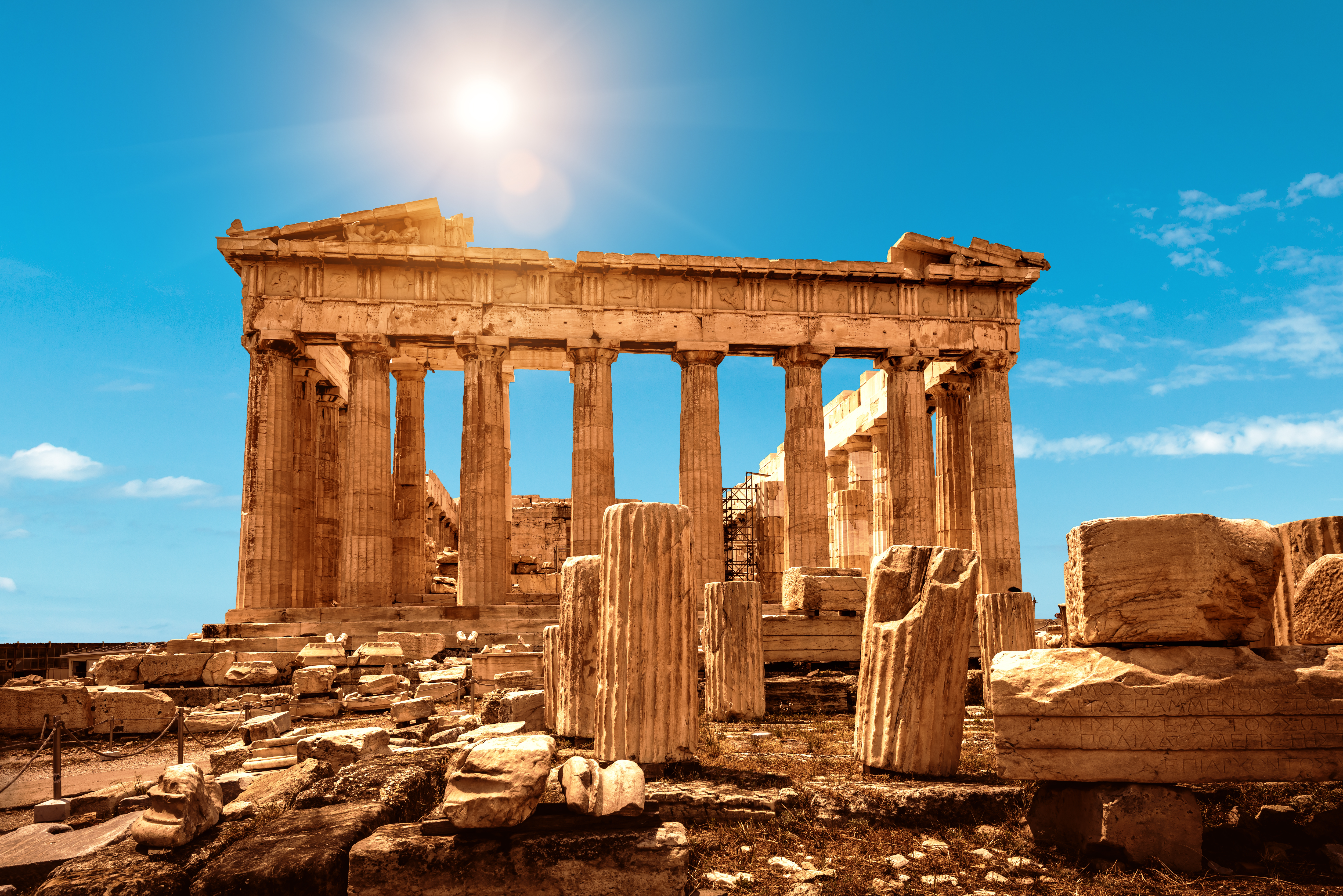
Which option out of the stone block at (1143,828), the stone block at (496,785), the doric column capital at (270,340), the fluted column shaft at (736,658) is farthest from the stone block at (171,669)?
the stone block at (1143,828)

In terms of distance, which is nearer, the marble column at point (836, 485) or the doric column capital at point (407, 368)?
the doric column capital at point (407, 368)

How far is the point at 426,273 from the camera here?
71.1ft

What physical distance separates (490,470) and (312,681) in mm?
8868

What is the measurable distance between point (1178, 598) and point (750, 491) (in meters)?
24.2

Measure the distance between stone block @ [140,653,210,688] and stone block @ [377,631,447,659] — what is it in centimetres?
309

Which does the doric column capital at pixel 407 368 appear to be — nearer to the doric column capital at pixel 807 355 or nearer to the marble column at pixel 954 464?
the doric column capital at pixel 807 355

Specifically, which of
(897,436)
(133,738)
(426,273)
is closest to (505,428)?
(426,273)

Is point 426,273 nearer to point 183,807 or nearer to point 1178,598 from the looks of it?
point 183,807

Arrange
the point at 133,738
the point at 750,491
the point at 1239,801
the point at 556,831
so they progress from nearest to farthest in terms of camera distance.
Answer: the point at 556,831 → the point at 1239,801 → the point at 133,738 → the point at 750,491

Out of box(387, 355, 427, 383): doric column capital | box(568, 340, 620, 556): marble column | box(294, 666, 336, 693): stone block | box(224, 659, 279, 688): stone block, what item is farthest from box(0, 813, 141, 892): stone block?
box(387, 355, 427, 383): doric column capital

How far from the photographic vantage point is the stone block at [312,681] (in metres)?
13.1

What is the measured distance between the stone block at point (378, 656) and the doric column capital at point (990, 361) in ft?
51.6

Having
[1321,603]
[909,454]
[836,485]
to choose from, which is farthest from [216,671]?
[836,485]

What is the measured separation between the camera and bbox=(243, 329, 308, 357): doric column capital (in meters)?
20.9
